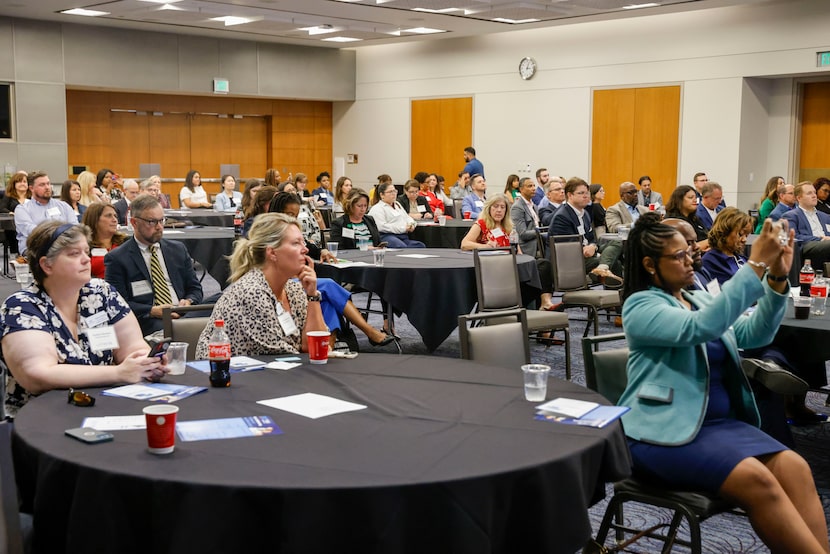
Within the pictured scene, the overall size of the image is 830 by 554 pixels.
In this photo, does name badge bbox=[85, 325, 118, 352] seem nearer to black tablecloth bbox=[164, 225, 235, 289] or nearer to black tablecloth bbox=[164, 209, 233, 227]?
black tablecloth bbox=[164, 225, 235, 289]

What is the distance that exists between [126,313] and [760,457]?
2.33 meters

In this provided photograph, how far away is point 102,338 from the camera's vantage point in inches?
127

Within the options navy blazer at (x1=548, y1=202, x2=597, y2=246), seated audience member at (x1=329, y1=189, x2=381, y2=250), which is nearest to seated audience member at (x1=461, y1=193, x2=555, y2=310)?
navy blazer at (x1=548, y1=202, x2=597, y2=246)

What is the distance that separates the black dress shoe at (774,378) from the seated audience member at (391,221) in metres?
5.78

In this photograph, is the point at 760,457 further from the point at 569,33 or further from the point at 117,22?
the point at 117,22

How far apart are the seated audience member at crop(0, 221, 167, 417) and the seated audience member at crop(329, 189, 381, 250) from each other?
196 inches

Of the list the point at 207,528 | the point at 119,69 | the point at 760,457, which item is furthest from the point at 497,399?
the point at 119,69

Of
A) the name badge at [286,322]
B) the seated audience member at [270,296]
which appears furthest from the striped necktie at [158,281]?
the name badge at [286,322]

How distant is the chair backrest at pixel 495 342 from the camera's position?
3.74 m

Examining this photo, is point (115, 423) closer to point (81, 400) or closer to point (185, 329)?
point (81, 400)

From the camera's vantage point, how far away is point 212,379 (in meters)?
3.01

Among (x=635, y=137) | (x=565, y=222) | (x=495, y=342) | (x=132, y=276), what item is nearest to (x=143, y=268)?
(x=132, y=276)

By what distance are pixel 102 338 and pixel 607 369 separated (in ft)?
6.09

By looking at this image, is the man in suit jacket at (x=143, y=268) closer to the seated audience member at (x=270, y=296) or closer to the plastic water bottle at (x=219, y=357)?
the seated audience member at (x=270, y=296)
